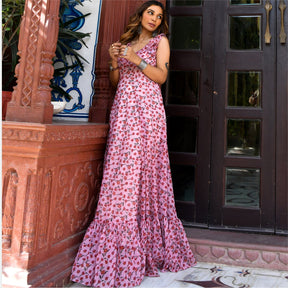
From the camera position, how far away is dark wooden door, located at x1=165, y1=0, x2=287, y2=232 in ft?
7.45

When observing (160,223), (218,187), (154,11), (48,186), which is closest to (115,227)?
(160,223)

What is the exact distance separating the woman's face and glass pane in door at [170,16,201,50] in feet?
1.43

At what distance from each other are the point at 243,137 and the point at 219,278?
3.37 feet

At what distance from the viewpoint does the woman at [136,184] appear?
1692 mm

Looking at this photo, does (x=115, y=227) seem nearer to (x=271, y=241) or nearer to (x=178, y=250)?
(x=178, y=250)

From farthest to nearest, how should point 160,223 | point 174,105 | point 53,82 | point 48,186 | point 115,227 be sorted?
1. point 174,105
2. point 53,82
3. point 160,223
4. point 115,227
5. point 48,186

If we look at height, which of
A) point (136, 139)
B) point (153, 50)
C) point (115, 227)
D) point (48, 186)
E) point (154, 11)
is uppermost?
point (154, 11)

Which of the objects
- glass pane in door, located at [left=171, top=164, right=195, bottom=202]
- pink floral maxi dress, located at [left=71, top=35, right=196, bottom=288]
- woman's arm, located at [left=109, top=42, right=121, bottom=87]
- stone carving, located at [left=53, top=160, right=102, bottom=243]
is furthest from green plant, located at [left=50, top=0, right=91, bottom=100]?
glass pane in door, located at [left=171, top=164, right=195, bottom=202]

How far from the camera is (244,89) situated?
233 centimetres

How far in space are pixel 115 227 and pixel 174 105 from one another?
3.60 feet

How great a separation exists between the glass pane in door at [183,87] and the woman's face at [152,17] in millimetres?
488

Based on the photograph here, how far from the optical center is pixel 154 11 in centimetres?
201

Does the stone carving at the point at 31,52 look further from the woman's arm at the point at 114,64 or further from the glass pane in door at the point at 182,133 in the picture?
the glass pane in door at the point at 182,133

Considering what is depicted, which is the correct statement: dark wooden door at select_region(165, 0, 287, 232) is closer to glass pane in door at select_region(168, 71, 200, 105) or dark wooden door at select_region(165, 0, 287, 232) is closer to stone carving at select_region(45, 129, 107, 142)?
glass pane in door at select_region(168, 71, 200, 105)
